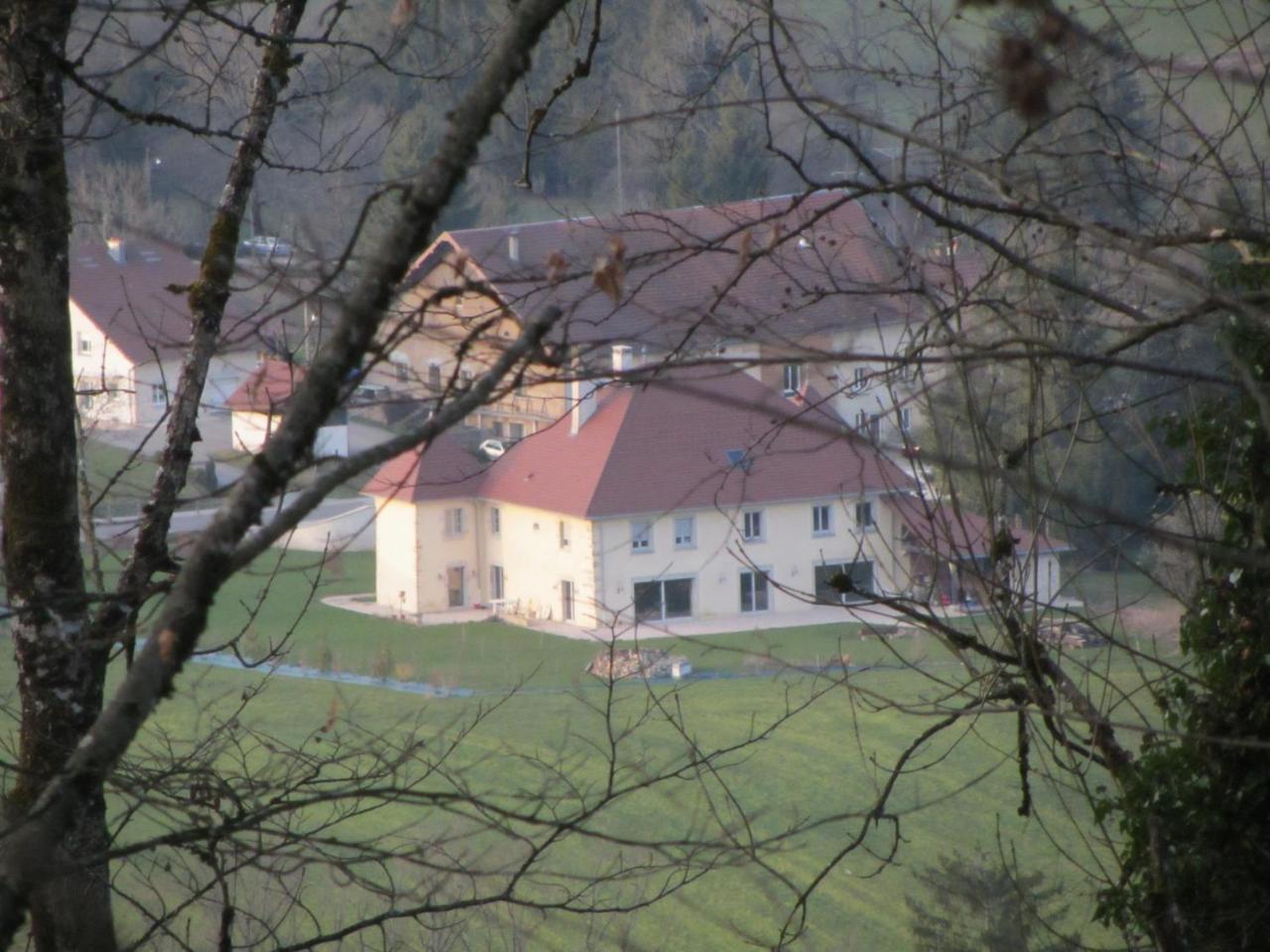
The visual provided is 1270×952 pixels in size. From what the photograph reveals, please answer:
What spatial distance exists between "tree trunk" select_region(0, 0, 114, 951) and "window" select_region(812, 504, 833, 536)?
1744 centimetres

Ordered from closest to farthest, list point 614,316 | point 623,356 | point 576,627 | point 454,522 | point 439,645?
1. point 623,356
2. point 614,316
3. point 576,627
4. point 439,645
5. point 454,522

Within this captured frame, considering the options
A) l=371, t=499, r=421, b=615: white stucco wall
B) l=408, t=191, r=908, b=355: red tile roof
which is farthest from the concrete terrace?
l=408, t=191, r=908, b=355: red tile roof

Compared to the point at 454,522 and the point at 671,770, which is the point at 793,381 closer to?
the point at 671,770

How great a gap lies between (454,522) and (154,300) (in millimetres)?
19542

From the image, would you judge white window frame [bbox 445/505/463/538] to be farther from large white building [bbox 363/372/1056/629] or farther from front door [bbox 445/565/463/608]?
front door [bbox 445/565/463/608]

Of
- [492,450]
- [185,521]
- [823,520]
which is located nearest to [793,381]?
[185,521]

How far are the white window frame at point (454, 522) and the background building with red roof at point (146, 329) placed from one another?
22.2 feet

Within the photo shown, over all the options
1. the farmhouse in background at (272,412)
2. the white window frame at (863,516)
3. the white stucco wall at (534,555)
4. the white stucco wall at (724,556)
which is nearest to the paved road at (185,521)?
the farmhouse in background at (272,412)

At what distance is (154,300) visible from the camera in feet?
14.5

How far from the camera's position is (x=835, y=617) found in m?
20.6

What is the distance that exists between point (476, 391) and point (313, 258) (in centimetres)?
25

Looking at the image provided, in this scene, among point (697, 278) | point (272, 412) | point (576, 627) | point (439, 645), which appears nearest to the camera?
point (272, 412)

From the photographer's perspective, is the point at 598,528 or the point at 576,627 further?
the point at 598,528

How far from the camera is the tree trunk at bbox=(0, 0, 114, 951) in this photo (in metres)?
3.47
